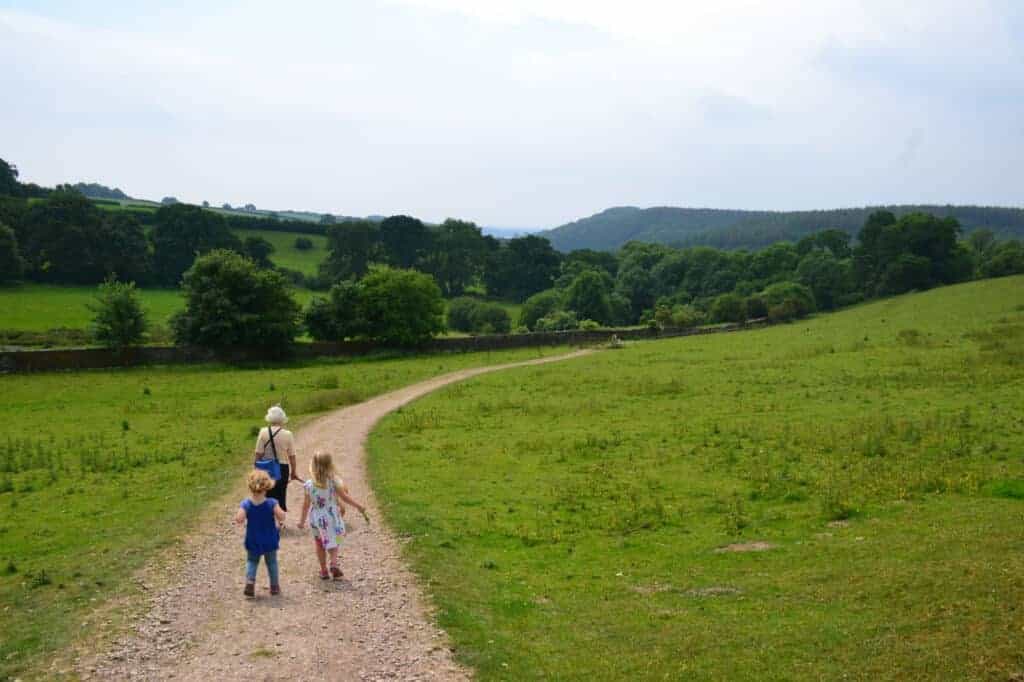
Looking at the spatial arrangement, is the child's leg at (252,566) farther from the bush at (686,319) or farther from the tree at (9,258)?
the tree at (9,258)

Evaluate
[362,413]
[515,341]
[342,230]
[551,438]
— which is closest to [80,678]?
[551,438]

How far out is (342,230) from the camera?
121 m

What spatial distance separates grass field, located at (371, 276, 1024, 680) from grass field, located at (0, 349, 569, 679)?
16.5 feet

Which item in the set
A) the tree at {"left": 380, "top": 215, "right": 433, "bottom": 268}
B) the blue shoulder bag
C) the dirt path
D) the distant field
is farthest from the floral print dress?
the tree at {"left": 380, "top": 215, "right": 433, "bottom": 268}

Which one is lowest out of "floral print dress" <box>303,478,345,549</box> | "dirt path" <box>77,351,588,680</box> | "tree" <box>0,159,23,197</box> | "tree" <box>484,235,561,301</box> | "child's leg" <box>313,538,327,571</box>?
"dirt path" <box>77,351,588,680</box>

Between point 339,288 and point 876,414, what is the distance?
4528 cm

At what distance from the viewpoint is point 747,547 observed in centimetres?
1516

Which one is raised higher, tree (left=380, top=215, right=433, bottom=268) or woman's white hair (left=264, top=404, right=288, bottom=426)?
tree (left=380, top=215, right=433, bottom=268)

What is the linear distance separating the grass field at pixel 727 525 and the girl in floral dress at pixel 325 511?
69.2 inches

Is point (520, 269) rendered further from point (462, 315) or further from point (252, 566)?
point (252, 566)

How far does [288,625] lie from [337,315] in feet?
177

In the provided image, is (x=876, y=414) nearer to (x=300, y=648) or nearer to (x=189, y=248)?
(x=300, y=648)

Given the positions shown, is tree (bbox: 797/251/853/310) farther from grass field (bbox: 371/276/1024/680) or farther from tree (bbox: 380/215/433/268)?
grass field (bbox: 371/276/1024/680)

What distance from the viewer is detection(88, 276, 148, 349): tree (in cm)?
5362
